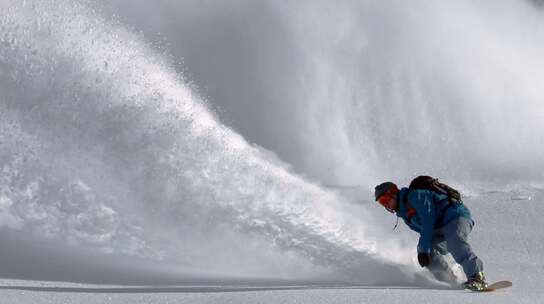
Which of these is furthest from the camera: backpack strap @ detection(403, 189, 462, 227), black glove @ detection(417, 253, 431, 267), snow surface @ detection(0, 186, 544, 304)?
backpack strap @ detection(403, 189, 462, 227)

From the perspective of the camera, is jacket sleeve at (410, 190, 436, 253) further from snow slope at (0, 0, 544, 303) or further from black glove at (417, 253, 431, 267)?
snow slope at (0, 0, 544, 303)

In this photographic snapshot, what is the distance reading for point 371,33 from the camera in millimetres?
22125

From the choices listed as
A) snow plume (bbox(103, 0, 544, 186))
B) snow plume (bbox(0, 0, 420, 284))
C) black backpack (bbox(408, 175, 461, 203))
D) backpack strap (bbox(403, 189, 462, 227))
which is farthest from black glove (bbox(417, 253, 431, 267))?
snow plume (bbox(103, 0, 544, 186))

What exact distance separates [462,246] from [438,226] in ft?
1.00

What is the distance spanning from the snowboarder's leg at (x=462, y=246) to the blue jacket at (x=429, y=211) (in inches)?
2.5

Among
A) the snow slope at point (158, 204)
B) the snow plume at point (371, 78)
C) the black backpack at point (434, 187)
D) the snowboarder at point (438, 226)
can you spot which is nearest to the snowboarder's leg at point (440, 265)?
the snowboarder at point (438, 226)

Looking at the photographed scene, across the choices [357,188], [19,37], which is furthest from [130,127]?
[357,188]

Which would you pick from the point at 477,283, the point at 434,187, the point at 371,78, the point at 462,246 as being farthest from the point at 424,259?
the point at 371,78

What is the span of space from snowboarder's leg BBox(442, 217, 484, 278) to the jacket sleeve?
143mm

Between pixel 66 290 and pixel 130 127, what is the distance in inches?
107

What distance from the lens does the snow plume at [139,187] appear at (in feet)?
24.1

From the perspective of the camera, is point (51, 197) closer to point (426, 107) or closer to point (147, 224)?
point (147, 224)

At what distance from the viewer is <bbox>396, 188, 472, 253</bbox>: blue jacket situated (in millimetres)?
6270

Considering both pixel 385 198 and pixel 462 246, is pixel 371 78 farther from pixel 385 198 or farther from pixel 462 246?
pixel 462 246
